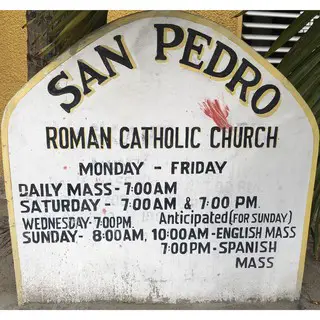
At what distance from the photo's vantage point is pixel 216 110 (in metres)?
2.16

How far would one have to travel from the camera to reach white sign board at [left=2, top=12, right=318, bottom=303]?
2094 mm

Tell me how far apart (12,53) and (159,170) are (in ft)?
7.12

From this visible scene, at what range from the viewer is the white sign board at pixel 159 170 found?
2.09 meters

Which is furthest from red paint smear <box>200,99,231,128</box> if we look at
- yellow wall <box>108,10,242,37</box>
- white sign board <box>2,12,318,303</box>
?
yellow wall <box>108,10,242,37</box>

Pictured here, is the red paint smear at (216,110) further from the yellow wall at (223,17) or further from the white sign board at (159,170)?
the yellow wall at (223,17)

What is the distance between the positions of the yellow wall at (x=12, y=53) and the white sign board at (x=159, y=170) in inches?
70.8

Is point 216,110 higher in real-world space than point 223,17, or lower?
lower

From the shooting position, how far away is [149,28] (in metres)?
2.04

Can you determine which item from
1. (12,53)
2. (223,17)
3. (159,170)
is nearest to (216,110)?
(159,170)

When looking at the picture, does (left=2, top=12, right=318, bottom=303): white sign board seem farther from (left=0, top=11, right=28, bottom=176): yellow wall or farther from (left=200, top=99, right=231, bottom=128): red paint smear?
(left=0, top=11, right=28, bottom=176): yellow wall

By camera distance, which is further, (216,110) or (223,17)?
(223,17)

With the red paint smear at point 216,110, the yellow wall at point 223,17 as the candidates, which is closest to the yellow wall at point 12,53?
the yellow wall at point 223,17

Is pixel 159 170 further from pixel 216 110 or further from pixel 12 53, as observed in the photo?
pixel 12 53

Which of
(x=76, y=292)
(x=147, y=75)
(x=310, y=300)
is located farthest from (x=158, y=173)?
(x=310, y=300)
